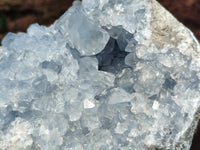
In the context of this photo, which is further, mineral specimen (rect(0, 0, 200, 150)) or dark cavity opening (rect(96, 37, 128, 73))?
dark cavity opening (rect(96, 37, 128, 73))

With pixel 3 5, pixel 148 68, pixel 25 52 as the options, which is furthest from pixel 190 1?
pixel 25 52

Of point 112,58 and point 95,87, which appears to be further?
point 112,58

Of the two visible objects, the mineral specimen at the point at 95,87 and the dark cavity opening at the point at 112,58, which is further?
the dark cavity opening at the point at 112,58

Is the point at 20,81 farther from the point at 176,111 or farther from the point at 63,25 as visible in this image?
the point at 176,111
